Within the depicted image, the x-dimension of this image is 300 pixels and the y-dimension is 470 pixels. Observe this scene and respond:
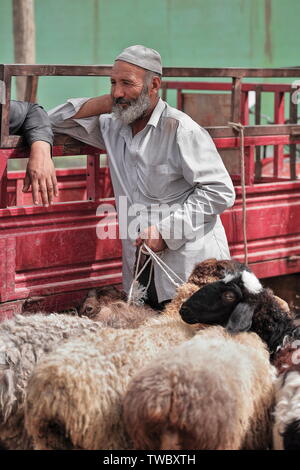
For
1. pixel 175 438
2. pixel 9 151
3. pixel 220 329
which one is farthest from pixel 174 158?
pixel 175 438

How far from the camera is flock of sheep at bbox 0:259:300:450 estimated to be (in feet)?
9.72

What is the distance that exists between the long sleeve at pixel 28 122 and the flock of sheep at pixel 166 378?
1119mm

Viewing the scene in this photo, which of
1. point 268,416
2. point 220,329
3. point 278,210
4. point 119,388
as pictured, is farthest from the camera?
point 278,210

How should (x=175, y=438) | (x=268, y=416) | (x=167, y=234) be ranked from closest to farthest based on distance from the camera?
1. (x=175, y=438)
2. (x=268, y=416)
3. (x=167, y=234)

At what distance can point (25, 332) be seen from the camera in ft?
12.5

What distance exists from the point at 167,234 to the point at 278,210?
5.53ft

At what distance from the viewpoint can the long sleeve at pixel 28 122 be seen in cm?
451

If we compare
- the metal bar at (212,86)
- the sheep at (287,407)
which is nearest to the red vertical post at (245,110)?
the metal bar at (212,86)

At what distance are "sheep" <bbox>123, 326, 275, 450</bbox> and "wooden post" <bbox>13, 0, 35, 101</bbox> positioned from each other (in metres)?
8.75

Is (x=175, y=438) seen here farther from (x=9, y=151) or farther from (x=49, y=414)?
(x=9, y=151)

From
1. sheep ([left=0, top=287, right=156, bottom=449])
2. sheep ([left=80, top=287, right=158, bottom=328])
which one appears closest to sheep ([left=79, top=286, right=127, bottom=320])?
sheep ([left=80, top=287, right=158, bottom=328])

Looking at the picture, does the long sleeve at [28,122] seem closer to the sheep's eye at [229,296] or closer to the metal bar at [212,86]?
the sheep's eye at [229,296]

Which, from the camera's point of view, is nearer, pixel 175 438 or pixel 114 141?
pixel 175 438

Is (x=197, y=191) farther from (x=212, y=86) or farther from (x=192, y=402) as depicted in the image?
(x=212, y=86)
